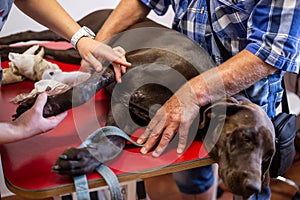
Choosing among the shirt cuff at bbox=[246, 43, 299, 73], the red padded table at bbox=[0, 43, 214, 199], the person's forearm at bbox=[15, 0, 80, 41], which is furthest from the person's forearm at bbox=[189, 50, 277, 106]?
the person's forearm at bbox=[15, 0, 80, 41]

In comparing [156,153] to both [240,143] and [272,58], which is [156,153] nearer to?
[240,143]

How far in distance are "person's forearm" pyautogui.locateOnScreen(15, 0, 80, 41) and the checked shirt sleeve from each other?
1.53 ft

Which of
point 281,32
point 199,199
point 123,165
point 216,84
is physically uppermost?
point 281,32

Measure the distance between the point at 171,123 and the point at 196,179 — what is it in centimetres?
56

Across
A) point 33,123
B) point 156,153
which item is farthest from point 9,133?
point 156,153

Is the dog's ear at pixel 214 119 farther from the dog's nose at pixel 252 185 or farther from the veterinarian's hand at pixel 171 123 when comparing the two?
the dog's nose at pixel 252 185

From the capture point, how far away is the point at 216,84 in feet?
3.20

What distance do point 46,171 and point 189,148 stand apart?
296 millimetres

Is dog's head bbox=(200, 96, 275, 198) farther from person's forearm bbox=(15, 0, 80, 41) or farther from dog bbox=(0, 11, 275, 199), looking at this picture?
person's forearm bbox=(15, 0, 80, 41)

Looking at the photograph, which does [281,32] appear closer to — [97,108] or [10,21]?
[97,108]

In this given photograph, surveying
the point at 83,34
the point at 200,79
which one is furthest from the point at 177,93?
the point at 83,34

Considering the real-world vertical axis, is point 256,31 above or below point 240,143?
above

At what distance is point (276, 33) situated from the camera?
94 centimetres

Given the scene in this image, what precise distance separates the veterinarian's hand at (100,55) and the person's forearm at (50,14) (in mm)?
46
